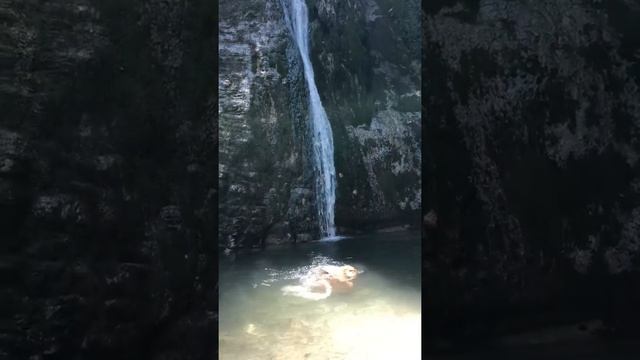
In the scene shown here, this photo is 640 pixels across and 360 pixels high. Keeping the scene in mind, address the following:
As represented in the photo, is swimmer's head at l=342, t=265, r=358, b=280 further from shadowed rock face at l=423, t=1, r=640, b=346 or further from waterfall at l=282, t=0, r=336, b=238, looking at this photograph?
shadowed rock face at l=423, t=1, r=640, b=346

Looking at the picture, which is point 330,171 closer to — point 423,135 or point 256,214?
point 256,214

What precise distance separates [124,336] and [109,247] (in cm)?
21

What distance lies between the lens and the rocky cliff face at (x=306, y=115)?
31.1 feet

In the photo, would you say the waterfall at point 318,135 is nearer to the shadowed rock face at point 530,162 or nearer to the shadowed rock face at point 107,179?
the shadowed rock face at point 530,162

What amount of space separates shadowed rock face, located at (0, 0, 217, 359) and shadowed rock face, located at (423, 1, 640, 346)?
63 centimetres

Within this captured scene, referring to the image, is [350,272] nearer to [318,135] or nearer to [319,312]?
[319,312]

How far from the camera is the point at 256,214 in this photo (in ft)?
30.9

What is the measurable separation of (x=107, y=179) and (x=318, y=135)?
31.2 feet

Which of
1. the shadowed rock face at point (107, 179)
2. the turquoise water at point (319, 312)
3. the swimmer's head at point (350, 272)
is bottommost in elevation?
the turquoise water at point (319, 312)

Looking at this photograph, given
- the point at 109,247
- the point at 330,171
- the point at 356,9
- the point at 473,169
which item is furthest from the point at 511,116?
the point at 356,9

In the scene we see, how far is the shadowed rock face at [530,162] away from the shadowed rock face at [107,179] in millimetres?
630

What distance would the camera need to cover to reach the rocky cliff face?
949 cm

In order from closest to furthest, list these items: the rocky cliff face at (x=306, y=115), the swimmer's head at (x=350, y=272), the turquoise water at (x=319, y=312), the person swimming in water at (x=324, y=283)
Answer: the turquoise water at (x=319, y=312) < the person swimming in water at (x=324, y=283) < the swimmer's head at (x=350, y=272) < the rocky cliff face at (x=306, y=115)

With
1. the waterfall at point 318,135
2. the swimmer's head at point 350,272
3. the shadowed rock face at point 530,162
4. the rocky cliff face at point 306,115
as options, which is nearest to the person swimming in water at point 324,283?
the swimmer's head at point 350,272
